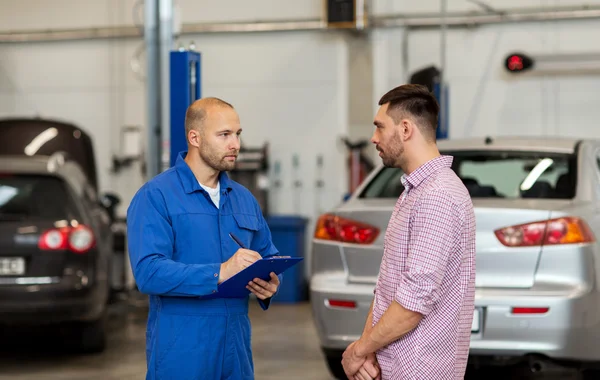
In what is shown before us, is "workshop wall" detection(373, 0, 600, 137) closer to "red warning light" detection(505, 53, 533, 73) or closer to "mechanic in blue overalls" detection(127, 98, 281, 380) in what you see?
"red warning light" detection(505, 53, 533, 73)

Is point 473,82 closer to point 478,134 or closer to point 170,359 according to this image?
point 478,134

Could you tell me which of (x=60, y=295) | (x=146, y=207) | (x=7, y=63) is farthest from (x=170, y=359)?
(x=7, y=63)

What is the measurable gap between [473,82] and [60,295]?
6255 millimetres

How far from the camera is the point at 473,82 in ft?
37.8

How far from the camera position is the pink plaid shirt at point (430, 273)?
2713mm

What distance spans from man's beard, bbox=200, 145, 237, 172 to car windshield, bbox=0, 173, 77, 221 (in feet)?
12.8

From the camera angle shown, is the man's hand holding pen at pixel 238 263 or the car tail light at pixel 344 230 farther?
the car tail light at pixel 344 230

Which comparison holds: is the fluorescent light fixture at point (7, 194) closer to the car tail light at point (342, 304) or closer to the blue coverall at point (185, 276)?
the car tail light at point (342, 304)

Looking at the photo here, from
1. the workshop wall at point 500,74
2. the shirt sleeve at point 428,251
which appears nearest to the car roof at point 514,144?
the shirt sleeve at point 428,251

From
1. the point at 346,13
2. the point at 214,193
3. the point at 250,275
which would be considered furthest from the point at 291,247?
the point at 250,275

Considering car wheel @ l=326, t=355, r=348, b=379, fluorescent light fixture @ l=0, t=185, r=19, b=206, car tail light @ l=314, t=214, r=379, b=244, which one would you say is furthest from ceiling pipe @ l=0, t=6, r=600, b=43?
car tail light @ l=314, t=214, r=379, b=244

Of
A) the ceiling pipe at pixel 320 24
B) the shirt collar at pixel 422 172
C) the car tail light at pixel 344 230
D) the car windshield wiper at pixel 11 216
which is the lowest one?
the car windshield wiper at pixel 11 216

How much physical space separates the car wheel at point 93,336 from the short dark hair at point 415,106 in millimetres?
4873

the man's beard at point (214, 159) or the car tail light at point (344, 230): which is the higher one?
the man's beard at point (214, 159)
